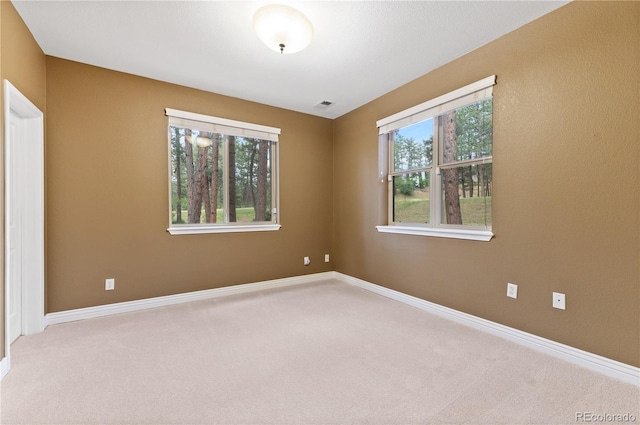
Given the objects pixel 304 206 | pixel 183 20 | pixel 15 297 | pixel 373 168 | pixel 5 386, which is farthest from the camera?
pixel 304 206

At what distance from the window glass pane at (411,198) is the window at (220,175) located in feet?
5.48

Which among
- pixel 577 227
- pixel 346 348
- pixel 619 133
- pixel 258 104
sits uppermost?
pixel 258 104

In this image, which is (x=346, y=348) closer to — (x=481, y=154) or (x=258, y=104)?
(x=481, y=154)

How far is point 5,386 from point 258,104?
11.6 ft

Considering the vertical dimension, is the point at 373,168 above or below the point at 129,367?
above

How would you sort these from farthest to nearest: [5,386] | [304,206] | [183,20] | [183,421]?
[304,206]
[183,20]
[5,386]
[183,421]

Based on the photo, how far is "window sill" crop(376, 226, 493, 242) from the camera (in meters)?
2.62

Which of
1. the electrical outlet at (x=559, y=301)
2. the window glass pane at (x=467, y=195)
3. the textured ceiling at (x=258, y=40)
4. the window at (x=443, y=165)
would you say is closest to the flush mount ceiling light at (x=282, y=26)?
the textured ceiling at (x=258, y=40)

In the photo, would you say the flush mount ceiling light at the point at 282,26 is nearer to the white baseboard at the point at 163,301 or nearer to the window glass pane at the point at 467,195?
the window glass pane at the point at 467,195

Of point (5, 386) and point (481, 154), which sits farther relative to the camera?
point (481, 154)

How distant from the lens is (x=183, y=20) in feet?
7.32

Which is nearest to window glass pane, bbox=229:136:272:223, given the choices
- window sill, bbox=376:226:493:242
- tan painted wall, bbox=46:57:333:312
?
tan painted wall, bbox=46:57:333:312

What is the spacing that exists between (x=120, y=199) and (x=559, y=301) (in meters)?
4.10

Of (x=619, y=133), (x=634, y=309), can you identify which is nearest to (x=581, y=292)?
(x=634, y=309)
